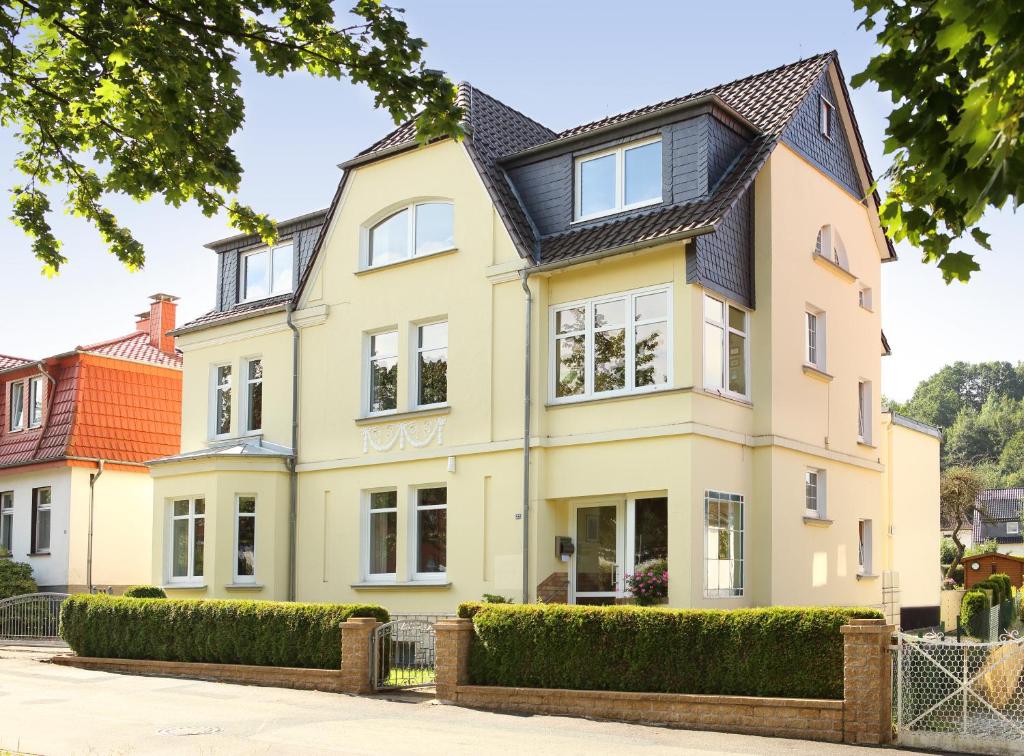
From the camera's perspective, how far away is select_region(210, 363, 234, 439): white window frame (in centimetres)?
2688

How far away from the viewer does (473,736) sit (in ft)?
44.2

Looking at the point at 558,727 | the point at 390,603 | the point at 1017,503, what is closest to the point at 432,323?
the point at 390,603

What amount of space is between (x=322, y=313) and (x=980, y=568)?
107ft

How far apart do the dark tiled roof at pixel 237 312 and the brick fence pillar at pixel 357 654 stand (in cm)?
1025

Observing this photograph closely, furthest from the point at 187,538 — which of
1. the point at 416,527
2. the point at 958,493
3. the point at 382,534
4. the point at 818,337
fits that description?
the point at 958,493

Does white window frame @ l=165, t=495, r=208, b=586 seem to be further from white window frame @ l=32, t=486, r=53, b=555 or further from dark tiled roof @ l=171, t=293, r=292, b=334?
white window frame @ l=32, t=486, r=53, b=555

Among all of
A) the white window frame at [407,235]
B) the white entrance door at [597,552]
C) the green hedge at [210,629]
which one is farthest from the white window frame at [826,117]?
the green hedge at [210,629]

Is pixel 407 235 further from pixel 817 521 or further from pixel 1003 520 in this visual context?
pixel 1003 520

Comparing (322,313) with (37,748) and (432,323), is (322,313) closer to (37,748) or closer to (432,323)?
(432,323)

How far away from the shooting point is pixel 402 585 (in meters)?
22.1

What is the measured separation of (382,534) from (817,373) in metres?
8.79

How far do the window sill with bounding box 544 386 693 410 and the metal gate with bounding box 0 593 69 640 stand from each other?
44.9ft

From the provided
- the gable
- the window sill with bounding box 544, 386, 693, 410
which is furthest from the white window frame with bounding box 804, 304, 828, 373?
the window sill with bounding box 544, 386, 693, 410

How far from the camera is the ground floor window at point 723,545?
19.0 m
